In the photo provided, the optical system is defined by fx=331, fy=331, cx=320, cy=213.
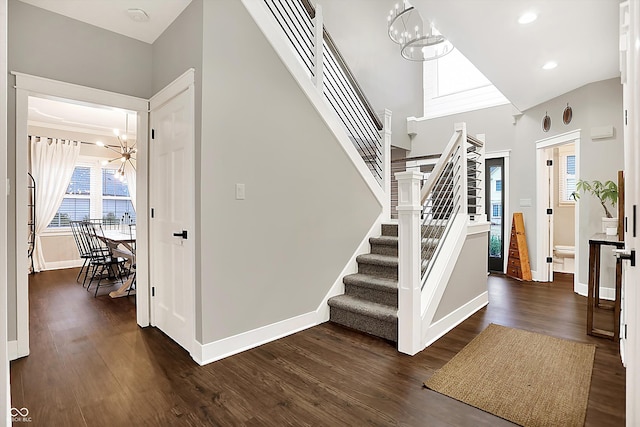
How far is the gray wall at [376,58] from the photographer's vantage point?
505 cm

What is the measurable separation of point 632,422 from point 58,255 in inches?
305

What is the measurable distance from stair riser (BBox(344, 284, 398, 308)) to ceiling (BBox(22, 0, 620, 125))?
8.36 feet

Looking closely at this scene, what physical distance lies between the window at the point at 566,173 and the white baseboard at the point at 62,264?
9417mm

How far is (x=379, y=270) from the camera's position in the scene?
3357 millimetres

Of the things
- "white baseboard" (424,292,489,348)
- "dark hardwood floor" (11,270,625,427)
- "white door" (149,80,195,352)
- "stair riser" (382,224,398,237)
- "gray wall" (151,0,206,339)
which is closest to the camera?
"dark hardwood floor" (11,270,625,427)

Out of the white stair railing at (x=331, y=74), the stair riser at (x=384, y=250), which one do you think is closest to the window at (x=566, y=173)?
the white stair railing at (x=331, y=74)

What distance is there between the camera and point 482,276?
3.69 metres

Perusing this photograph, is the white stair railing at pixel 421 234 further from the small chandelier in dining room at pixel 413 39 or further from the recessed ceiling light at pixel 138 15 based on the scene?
the recessed ceiling light at pixel 138 15

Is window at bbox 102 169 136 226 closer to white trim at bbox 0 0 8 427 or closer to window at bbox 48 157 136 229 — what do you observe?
window at bbox 48 157 136 229

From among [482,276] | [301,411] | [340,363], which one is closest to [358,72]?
[482,276]

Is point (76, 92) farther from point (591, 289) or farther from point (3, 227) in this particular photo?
point (591, 289)

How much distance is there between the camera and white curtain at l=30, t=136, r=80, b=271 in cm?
573

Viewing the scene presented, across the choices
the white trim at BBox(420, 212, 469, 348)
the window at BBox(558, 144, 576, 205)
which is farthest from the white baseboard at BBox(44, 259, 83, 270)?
the window at BBox(558, 144, 576, 205)

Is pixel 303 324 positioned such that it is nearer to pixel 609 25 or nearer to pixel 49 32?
pixel 49 32
